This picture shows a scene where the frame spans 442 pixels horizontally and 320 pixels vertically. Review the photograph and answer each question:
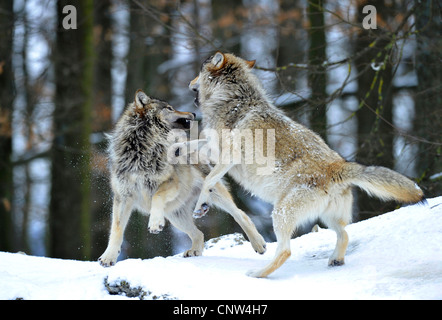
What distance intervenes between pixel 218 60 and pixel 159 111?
0.91m

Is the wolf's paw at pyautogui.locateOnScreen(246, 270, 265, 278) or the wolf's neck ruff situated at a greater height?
the wolf's neck ruff

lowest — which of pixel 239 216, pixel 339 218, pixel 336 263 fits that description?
pixel 336 263

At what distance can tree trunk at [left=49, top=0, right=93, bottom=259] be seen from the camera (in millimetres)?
10266

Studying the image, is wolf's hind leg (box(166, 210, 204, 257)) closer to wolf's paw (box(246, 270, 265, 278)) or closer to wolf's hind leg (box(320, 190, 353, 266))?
wolf's paw (box(246, 270, 265, 278))

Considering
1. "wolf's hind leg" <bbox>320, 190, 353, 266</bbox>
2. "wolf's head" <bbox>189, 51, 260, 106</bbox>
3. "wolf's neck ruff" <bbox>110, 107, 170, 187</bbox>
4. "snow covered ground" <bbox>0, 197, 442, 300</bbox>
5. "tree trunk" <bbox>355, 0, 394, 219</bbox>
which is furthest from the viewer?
"tree trunk" <bbox>355, 0, 394, 219</bbox>

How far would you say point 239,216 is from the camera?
19.4ft

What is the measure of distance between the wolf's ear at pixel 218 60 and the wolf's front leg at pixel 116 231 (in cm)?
185

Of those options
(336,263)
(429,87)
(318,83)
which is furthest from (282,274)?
(429,87)

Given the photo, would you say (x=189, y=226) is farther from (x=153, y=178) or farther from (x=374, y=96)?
(x=374, y=96)

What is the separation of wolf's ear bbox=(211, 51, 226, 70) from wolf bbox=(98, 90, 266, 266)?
0.68 meters

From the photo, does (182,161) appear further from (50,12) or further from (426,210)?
(50,12)

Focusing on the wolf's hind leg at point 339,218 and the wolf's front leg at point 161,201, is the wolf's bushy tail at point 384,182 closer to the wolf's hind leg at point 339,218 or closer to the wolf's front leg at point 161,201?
the wolf's hind leg at point 339,218

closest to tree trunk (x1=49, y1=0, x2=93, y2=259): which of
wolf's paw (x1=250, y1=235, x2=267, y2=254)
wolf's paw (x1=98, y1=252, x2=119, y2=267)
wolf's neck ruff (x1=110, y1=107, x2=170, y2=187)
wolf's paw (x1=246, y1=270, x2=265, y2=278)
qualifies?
wolf's neck ruff (x1=110, y1=107, x2=170, y2=187)

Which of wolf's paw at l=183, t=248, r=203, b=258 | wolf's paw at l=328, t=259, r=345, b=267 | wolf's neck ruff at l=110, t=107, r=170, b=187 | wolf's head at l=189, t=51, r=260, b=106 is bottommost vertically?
wolf's paw at l=183, t=248, r=203, b=258
